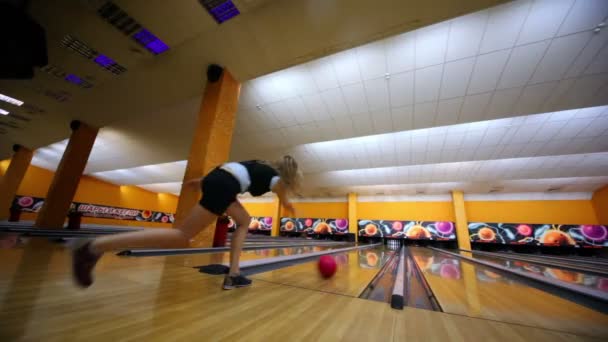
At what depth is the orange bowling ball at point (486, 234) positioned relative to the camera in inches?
407

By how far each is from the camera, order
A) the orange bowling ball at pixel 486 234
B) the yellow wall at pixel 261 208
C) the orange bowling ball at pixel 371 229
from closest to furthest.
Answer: the orange bowling ball at pixel 486 234
the orange bowling ball at pixel 371 229
the yellow wall at pixel 261 208

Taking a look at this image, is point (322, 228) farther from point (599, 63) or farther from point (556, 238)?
point (599, 63)

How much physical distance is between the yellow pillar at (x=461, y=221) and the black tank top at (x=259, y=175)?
1241 cm

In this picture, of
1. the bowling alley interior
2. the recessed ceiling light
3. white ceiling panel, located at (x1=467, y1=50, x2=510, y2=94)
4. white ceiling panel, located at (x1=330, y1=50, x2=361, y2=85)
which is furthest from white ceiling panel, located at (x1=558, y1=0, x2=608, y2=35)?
the recessed ceiling light

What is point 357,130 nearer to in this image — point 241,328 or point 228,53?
point 228,53

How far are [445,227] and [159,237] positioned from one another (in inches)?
503

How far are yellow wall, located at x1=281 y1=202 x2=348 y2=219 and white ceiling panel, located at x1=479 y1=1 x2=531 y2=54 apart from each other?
1083cm

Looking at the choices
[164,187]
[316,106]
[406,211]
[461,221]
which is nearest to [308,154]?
[316,106]

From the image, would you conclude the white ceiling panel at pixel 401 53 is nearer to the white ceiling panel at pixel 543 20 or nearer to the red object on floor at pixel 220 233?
the white ceiling panel at pixel 543 20

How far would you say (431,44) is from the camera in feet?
12.1

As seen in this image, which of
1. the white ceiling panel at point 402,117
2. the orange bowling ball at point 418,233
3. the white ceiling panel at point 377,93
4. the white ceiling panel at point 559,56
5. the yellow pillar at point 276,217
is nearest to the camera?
the white ceiling panel at point 559,56

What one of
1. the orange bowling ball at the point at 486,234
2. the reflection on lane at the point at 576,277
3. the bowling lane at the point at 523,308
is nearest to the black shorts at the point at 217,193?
the bowling lane at the point at 523,308

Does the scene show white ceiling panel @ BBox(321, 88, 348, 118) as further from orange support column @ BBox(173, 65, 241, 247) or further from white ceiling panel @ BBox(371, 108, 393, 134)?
orange support column @ BBox(173, 65, 241, 247)

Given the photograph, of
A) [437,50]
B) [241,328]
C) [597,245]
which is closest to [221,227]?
[241,328]
